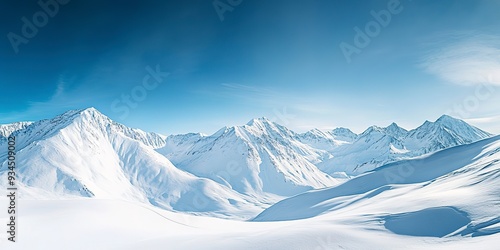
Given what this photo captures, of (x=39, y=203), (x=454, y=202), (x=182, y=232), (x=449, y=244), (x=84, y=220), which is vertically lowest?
(x=449, y=244)

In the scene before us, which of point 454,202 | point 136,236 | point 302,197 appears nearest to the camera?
point 136,236

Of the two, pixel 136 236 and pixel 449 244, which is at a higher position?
pixel 136 236

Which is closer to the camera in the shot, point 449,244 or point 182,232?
point 449,244

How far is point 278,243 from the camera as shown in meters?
22.9

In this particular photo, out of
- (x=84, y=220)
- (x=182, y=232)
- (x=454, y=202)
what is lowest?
(x=454, y=202)

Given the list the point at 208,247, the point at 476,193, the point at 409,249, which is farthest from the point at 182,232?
the point at 476,193

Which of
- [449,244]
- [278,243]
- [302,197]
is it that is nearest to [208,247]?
[278,243]

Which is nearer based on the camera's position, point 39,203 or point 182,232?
point 182,232

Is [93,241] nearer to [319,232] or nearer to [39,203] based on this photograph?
[39,203]

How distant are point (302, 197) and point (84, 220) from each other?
339 ft

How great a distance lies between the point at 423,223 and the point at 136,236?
26810mm

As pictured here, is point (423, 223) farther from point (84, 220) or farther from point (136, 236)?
point (84, 220)

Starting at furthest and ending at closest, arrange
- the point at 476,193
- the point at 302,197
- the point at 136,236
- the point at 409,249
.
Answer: the point at 302,197 < the point at 476,193 < the point at 136,236 < the point at 409,249

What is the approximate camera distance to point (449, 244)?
77.3 feet
